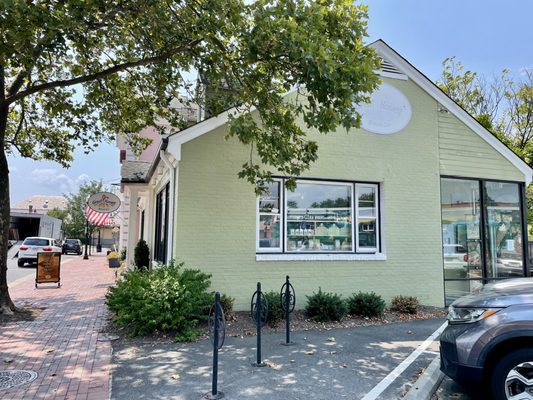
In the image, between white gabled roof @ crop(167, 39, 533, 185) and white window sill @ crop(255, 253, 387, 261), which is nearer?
white window sill @ crop(255, 253, 387, 261)

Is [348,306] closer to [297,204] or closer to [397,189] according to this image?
[297,204]

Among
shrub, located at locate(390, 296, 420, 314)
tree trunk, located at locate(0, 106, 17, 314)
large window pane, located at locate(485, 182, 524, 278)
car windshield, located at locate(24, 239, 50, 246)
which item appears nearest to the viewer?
tree trunk, located at locate(0, 106, 17, 314)

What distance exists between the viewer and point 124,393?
183 inches

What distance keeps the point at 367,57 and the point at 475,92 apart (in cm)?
1795

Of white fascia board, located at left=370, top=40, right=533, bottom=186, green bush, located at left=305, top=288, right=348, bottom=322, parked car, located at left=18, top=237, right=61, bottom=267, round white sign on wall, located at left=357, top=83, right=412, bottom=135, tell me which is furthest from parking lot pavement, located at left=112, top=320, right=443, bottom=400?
parked car, located at left=18, top=237, right=61, bottom=267

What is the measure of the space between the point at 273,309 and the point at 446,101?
7.35m

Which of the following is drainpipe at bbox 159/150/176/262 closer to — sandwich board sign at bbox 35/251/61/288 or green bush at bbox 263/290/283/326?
green bush at bbox 263/290/283/326

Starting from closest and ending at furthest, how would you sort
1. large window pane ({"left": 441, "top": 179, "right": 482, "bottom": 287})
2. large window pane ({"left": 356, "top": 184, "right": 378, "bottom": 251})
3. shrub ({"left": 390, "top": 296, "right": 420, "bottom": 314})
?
shrub ({"left": 390, "top": 296, "right": 420, "bottom": 314}) → large window pane ({"left": 356, "top": 184, "right": 378, "bottom": 251}) → large window pane ({"left": 441, "top": 179, "right": 482, "bottom": 287})

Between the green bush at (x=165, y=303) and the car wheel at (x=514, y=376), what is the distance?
4543 millimetres

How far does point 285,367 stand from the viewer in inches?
221

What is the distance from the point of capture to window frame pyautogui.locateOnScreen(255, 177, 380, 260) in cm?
911

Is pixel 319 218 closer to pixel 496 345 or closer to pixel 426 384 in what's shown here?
pixel 426 384

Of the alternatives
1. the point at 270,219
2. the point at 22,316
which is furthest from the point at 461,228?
the point at 22,316

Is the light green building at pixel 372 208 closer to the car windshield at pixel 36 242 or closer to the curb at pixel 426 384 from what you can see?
the curb at pixel 426 384
